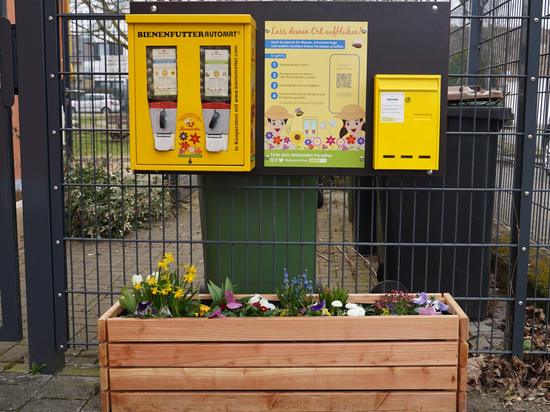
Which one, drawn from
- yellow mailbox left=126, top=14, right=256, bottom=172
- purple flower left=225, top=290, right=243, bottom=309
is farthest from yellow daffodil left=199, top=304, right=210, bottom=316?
yellow mailbox left=126, top=14, right=256, bottom=172

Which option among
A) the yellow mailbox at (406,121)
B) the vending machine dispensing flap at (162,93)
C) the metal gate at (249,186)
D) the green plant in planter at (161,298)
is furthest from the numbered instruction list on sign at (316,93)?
the green plant in planter at (161,298)

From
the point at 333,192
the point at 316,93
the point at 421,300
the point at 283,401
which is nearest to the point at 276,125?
the point at 316,93

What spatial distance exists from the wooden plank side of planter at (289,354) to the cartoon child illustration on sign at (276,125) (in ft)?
3.73

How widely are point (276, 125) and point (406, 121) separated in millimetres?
708

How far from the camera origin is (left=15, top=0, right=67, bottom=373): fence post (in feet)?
12.6

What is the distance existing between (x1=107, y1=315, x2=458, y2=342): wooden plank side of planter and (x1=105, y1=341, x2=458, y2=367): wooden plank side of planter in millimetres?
30

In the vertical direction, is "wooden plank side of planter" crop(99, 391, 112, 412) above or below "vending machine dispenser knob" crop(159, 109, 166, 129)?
below

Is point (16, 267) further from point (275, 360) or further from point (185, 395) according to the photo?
point (275, 360)

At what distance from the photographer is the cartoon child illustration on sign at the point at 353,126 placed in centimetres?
370

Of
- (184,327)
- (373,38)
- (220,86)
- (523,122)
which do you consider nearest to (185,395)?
(184,327)

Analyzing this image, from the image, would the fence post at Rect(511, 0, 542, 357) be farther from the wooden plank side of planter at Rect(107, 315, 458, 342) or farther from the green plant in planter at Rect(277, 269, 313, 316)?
the green plant in planter at Rect(277, 269, 313, 316)

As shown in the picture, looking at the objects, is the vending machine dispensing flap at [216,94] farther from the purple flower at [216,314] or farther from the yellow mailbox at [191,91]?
the purple flower at [216,314]

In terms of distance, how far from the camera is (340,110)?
3701 millimetres

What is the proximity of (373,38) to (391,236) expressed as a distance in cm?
215
